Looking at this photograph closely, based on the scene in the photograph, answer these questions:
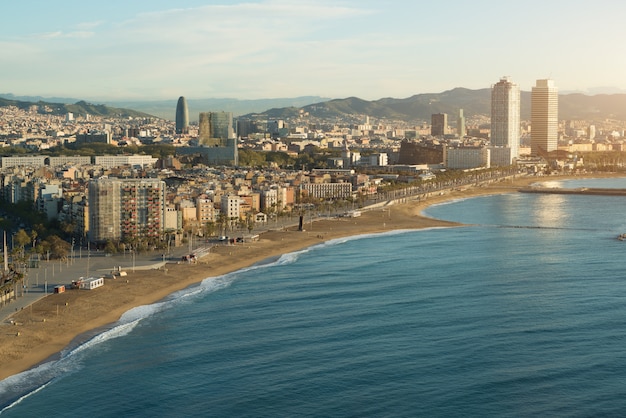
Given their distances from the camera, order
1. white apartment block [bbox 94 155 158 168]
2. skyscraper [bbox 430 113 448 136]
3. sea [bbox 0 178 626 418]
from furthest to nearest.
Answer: skyscraper [bbox 430 113 448 136]
white apartment block [bbox 94 155 158 168]
sea [bbox 0 178 626 418]

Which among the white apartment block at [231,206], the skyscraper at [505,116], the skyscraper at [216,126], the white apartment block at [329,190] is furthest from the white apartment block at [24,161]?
the skyscraper at [505,116]

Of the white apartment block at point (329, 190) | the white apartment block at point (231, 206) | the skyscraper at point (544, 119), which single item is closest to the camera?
the white apartment block at point (231, 206)

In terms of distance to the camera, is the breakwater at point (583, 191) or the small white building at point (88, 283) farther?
the breakwater at point (583, 191)

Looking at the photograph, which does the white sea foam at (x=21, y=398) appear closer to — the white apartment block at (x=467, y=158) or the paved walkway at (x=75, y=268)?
the paved walkway at (x=75, y=268)

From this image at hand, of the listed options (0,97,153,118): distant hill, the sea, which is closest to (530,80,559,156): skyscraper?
the sea

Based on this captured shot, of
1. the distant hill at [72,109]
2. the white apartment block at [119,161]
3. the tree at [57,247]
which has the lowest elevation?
the tree at [57,247]

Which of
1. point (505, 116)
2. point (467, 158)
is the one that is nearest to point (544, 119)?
point (505, 116)

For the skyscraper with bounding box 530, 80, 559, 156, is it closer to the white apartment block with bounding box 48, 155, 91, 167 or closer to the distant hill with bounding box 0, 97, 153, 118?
the white apartment block with bounding box 48, 155, 91, 167

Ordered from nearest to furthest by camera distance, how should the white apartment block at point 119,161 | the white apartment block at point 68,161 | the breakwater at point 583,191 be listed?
1. the breakwater at point 583,191
2. the white apartment block at point 68,161
3. the white apartment block at point 119,161

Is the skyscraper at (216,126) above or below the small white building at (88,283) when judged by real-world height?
above
